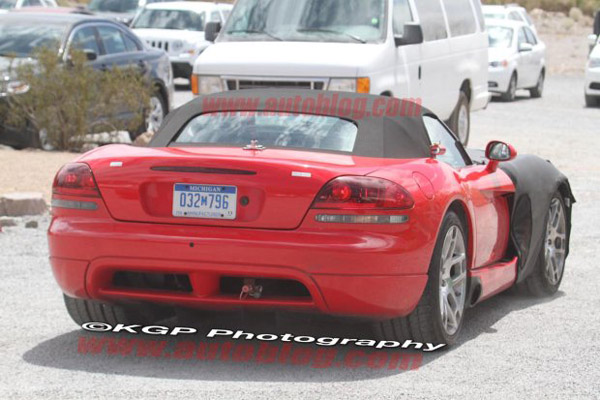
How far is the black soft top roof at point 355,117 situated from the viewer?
6.96 m

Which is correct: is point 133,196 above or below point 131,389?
above

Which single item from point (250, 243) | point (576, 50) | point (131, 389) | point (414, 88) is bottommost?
point (576, 50)

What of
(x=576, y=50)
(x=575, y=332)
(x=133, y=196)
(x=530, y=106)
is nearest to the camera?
(x=133, y=196)

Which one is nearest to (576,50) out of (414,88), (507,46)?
(507,46)

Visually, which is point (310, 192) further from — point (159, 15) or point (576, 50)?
point (576, 50)

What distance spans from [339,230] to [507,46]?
22.5 m

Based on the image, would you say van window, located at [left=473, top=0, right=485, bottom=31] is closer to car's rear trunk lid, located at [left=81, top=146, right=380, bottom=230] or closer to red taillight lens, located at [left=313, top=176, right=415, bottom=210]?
car's rear trunk lid, located at [left=81, top=146, right=380, bottom=230]

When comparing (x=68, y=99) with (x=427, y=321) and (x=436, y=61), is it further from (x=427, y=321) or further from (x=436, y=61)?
(x=427, y=321)

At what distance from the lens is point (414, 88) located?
51.6ft

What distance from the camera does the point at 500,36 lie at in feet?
94.3

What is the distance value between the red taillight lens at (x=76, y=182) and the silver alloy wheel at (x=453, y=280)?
1.67 meters

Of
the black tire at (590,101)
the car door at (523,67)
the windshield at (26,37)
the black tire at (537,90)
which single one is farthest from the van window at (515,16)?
the windshield at (26,37)

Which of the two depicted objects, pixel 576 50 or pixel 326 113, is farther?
pixel 576 50

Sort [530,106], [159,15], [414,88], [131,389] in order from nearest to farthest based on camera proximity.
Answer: [131,389], [414,88], [530,106], [159,15]
